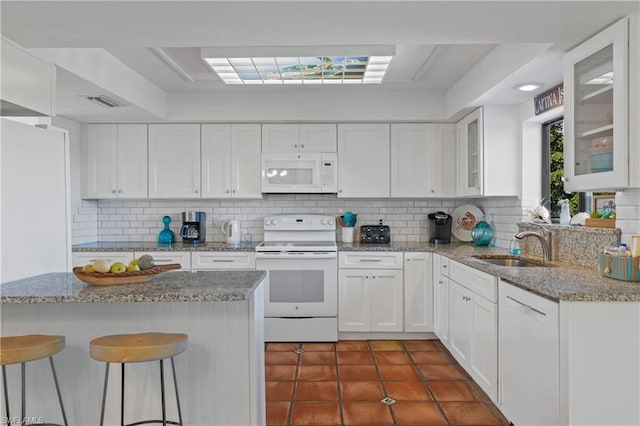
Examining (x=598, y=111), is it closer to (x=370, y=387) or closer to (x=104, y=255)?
(x=370, y=387)

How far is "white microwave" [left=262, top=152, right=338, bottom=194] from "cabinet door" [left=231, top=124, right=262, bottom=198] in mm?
107

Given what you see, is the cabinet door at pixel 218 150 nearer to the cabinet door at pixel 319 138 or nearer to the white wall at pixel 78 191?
the cabinet door at pixel 319 138

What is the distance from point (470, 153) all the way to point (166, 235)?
3.15m

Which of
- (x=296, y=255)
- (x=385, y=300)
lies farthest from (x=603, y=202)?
(x=296, y=255)

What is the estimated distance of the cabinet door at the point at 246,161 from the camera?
14.5ft

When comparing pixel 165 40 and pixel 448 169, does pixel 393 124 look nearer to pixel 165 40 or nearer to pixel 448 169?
pixel 448 169

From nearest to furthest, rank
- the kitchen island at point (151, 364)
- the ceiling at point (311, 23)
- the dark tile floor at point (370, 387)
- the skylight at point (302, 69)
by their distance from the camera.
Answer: the ceiling at point (311, 23) < the kitchen island at point (151, 364) < the dark tile floor at point (370, 387) < the skylight at point (302, 69)

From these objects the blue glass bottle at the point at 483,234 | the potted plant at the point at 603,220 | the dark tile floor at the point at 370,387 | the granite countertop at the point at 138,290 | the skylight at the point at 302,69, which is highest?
the skylight at the point at 302,69

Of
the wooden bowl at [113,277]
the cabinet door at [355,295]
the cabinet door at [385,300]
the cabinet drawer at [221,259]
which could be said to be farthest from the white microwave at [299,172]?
the wooden bowl at [113,277]

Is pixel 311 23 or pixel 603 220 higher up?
pixel 311 23

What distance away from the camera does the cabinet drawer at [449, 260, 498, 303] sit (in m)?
2.60

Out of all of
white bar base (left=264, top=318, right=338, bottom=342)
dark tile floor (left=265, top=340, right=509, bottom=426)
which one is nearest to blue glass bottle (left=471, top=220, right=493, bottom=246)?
dark tile floor (left=265, top=340, right=509, bottom=426)

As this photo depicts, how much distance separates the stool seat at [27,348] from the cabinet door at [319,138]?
2.96 meters

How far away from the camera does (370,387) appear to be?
10.0 feet
